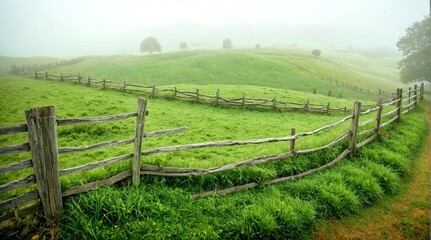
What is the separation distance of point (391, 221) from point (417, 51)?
174 ft

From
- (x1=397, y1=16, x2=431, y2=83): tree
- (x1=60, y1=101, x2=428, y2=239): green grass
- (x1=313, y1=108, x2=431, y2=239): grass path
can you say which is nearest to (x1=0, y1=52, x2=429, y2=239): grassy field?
(x1=60, y1=101, x2=428, y2=239): green grass

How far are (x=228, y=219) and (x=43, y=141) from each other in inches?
134

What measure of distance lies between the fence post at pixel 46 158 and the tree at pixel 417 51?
181 feet

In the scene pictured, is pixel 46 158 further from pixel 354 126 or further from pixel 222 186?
pixel 354 126

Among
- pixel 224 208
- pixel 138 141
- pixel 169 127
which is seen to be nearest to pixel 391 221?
pixel 224 208

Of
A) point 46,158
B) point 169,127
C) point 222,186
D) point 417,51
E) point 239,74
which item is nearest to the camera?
point 46,158

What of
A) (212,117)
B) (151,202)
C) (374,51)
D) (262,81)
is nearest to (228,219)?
(151,202)

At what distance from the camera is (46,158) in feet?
12.8

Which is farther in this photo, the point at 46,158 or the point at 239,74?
the point at 239,74

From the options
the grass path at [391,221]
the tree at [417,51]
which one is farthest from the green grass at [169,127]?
the tree at [417,51]

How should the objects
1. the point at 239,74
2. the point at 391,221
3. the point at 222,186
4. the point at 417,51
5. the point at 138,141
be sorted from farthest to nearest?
the point at 417,51 → the point at 239,74 → the point at 222,186 → the point at 391,221 → the point at 138,141

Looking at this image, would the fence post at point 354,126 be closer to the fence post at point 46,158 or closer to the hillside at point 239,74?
the fence post at point 46,158

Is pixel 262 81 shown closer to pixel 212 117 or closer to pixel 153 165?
pixel 212 117

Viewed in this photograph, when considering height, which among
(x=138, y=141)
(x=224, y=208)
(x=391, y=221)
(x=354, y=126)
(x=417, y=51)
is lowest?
(x=391, y=221)
